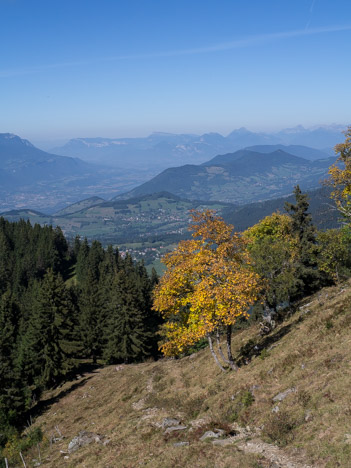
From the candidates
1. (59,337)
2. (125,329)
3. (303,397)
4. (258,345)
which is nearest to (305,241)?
(258,345)

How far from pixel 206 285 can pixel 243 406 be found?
25.3 feet

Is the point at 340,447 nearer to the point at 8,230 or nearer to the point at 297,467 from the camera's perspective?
the point at 297,467

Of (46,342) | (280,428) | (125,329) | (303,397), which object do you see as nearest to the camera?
(280,428)

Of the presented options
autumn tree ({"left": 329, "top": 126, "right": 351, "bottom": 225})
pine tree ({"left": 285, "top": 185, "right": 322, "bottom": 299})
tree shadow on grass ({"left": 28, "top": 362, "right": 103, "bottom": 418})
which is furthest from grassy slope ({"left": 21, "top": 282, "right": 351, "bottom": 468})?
pine tree ({"left": 285, "top": 185, "right": 322, "bottom": 299})

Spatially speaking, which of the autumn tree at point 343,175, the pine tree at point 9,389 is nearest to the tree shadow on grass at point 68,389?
the pine tree at point 9,389

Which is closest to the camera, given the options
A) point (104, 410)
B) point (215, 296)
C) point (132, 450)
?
point (132, 450)

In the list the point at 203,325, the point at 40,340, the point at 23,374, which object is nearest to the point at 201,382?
the point at 203,325

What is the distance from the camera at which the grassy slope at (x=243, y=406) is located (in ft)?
49.8

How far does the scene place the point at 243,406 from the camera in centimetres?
2112

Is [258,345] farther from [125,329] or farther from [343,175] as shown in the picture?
[125,329]

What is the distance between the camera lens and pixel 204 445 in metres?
17.2

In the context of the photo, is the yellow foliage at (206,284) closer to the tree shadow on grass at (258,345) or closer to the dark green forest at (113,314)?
the tree shadow on grass at (258,345)

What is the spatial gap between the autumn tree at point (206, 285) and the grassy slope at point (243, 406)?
160 inches

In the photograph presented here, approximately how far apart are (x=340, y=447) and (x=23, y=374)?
52.5 meters
